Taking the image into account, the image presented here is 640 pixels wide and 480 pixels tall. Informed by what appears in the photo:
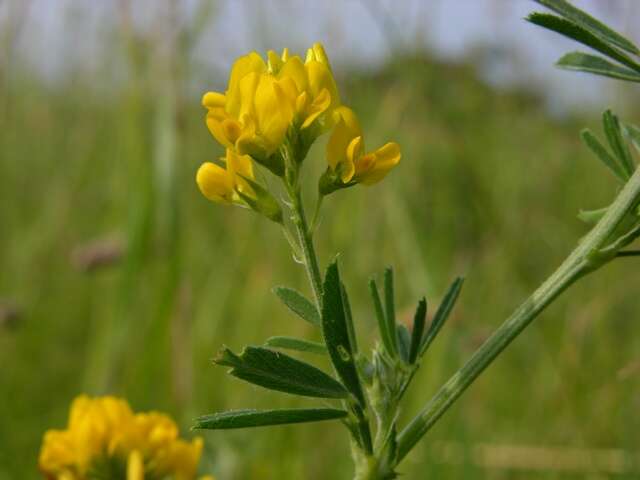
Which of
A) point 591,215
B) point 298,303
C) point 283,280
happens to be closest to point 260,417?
point 298,303

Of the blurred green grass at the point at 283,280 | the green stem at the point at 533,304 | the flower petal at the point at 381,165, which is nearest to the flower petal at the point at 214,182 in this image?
the flower petal at the point at 381,165

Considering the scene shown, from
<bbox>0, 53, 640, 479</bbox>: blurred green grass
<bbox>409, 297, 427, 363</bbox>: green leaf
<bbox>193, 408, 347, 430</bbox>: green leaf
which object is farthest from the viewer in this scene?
<bbox>0, 53, 640, 479</bbox>: blurred green grass

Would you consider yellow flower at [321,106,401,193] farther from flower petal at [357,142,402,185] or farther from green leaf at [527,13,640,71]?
green leaf at [527,13,640,71]

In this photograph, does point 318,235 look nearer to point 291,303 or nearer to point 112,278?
point 112,278

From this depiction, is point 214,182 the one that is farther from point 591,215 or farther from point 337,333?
point 591,215

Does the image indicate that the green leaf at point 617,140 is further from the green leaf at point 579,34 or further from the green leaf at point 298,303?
the green leaf at point 298,303

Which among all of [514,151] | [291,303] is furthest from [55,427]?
[514,151]

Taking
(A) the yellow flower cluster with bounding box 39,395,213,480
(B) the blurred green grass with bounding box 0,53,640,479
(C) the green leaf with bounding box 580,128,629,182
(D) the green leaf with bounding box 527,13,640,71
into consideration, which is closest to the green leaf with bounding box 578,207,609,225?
(C) the green leaf with bounding box 580,128,629,182
